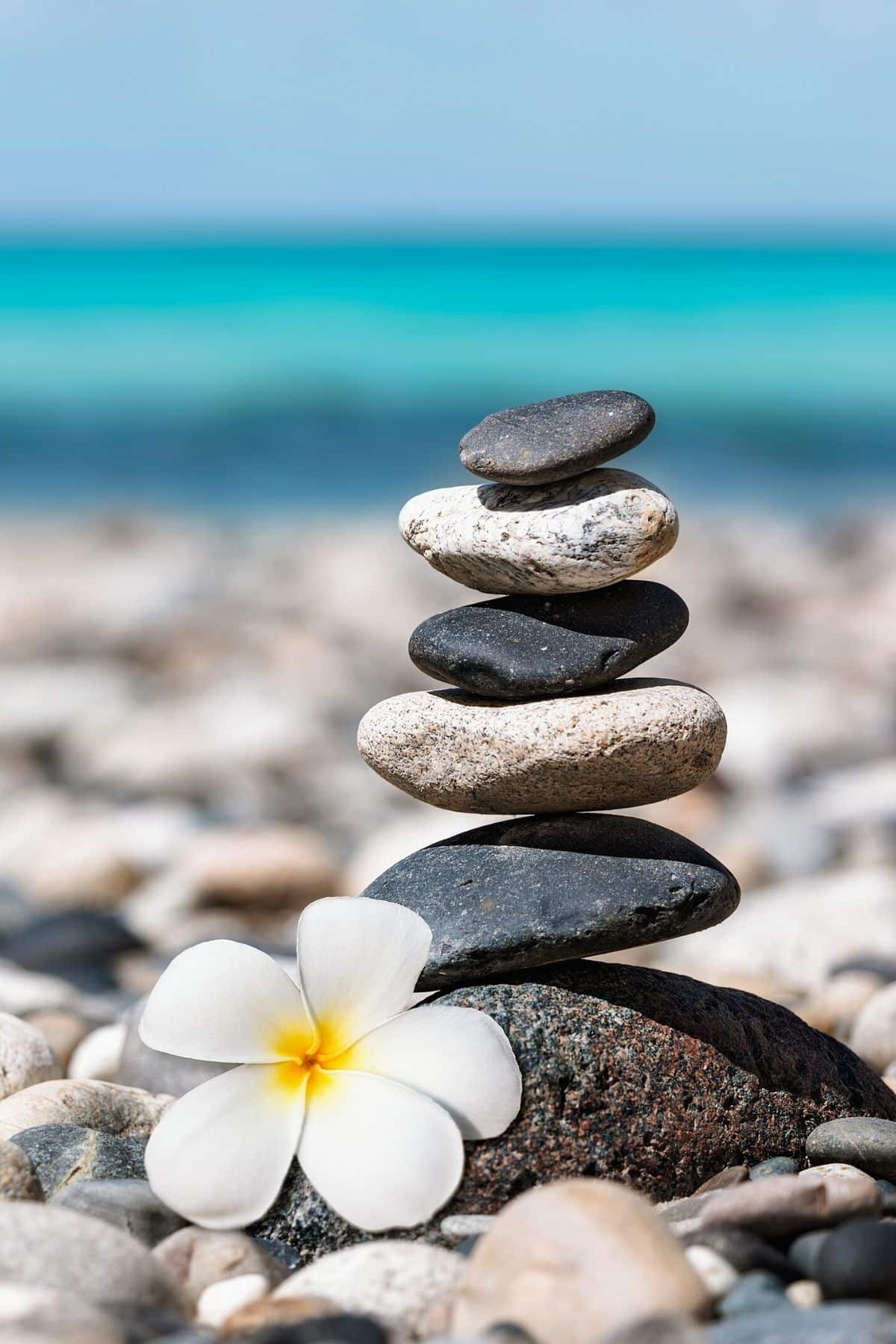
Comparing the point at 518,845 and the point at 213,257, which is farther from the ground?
the point at 518,845

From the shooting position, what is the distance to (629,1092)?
3.19m

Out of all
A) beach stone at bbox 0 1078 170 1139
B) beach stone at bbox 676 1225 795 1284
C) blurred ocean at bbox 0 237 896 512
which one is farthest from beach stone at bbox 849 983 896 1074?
blurred ocean at bbox 0 237 896 512

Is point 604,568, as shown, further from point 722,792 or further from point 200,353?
point 200,353

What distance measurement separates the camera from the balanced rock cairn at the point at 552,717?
331cm

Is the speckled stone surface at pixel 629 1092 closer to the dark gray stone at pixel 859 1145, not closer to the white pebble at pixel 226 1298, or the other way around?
the dark gray stone at pixel 859 1145

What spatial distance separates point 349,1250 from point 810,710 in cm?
905

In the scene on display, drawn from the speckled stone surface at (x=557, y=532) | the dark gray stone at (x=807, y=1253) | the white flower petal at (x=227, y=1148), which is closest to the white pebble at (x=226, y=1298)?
the white flower petal at (x=227, y=1148)

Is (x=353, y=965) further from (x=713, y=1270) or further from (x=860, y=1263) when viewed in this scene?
(x=860, y=1263)

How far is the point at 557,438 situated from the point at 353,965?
126 cm

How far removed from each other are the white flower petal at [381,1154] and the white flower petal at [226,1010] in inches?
6.9

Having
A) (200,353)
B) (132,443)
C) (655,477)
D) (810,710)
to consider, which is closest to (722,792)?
(810,710)

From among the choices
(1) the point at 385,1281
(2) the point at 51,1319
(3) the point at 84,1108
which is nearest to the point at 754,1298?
(1) the point at 385,1281

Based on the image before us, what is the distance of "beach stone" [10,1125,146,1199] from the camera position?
313cm

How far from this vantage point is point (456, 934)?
3318mm
